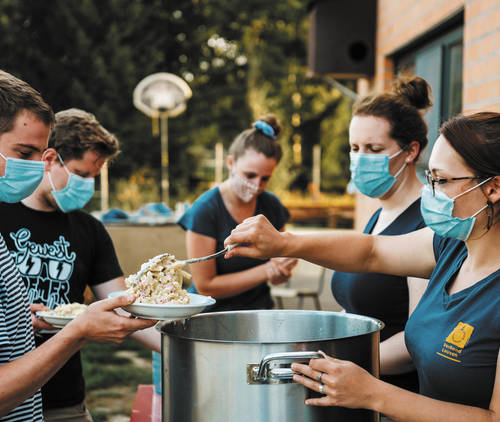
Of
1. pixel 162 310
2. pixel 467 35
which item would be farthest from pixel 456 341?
pixel 467 35

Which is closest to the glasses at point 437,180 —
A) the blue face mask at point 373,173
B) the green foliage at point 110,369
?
the blue face mask at point 373,173

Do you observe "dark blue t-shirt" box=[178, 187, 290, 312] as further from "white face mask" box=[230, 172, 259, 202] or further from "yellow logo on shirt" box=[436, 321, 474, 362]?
"yellow logo on shirt" box=[436, 321, 474, 362]

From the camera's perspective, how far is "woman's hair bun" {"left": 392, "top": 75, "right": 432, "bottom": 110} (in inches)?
108

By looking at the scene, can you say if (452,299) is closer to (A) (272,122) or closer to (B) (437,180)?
(B) (437,180)

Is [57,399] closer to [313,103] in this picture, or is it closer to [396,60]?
[396,60]

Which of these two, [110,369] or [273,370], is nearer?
[273,370]

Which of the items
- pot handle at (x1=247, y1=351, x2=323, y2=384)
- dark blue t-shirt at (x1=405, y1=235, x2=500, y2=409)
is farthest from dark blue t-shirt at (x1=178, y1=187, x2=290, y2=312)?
pot handle at (x1=247, y1=351, x2=323, y2=384)

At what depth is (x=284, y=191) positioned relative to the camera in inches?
757

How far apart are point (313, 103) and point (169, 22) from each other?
6.54 m

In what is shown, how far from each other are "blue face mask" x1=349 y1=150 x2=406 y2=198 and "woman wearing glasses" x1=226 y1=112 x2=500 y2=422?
489 millimetres

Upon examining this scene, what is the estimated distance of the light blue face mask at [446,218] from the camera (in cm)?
184

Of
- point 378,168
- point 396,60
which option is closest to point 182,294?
point 378,168

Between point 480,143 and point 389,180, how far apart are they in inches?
32.2

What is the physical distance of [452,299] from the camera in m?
1.83
